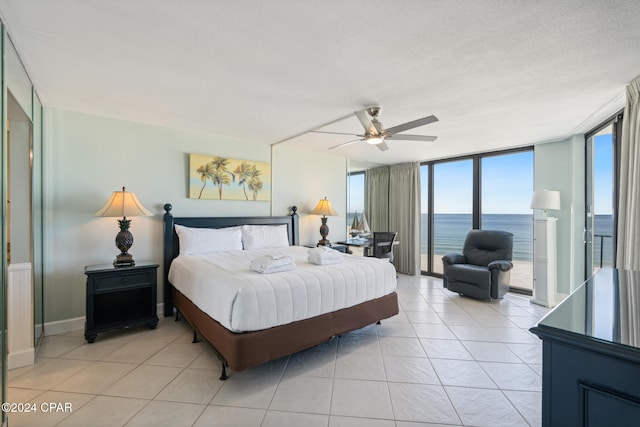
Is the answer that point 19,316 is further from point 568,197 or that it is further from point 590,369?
point 568,197

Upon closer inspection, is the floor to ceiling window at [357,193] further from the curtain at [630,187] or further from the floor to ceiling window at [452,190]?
the curtain at [630,187]

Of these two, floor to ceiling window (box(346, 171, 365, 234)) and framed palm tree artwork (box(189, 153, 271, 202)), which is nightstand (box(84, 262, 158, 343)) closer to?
framed palm tree artwork (box(189, 153, 271, 202))

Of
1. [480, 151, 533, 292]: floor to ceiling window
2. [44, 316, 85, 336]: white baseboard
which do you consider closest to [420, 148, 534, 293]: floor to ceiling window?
[480, 151, 533, 292]: floor to ceiling window

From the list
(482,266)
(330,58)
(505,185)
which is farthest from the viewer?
(505,185)

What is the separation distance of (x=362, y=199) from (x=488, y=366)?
5.05 metres

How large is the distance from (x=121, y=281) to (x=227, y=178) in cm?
A: 191

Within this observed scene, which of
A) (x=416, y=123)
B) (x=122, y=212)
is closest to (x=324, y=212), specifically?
(x=416, y=123)

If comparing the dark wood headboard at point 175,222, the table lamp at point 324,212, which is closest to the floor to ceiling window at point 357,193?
the table lamp at point 324,212

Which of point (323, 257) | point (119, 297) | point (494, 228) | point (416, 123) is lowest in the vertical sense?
point (119, 297)

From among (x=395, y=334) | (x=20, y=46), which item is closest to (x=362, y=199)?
(x=395, y=334)

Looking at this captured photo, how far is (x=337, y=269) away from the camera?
279 cm

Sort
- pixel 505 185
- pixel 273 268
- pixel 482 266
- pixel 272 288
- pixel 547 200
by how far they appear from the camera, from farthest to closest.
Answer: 1. pixel 505 185
2. pixel 482 266
3. pixel 547 200
4. pixel 273 268
5. pixel 272 288

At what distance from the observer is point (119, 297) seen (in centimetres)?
337

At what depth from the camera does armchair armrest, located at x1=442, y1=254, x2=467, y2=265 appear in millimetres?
4650
